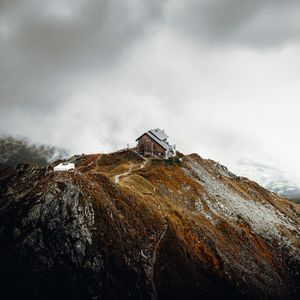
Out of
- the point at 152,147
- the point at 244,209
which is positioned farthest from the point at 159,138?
the point at 244,209

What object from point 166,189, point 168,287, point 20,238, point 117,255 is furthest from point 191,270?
point 20,238

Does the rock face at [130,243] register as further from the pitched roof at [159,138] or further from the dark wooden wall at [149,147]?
the pitched roof at [159,138]

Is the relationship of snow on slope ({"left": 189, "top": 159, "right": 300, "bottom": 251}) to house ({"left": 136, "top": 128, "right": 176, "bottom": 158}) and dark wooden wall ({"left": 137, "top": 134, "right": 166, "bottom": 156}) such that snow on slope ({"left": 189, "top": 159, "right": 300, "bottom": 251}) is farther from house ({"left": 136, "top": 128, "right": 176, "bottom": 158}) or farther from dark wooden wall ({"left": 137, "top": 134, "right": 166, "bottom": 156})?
dark wooden wall ({"left": 137, "top": 134, "right": 166, "bottom": 156})

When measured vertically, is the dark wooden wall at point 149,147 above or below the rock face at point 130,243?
above

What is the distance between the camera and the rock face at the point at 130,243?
194 ft

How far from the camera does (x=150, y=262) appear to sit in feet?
221

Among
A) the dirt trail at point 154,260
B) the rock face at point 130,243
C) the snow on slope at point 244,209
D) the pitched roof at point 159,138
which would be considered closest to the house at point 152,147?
the pitched roof at point 159,138

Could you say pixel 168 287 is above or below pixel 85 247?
below

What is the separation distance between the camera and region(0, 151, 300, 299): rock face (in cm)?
5928

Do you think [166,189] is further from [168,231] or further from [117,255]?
[117,255]

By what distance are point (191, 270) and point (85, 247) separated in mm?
26891

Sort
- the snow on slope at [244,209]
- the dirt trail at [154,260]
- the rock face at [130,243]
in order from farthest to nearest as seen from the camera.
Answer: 1. the snow on slope at [244,209]
2. the dirt trail at [154,260]
3. the rock face at [130,243]

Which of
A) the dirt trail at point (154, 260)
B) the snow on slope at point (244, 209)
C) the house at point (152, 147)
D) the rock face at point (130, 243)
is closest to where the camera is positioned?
the rock face at point (130, 243)

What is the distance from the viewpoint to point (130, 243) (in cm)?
6725
